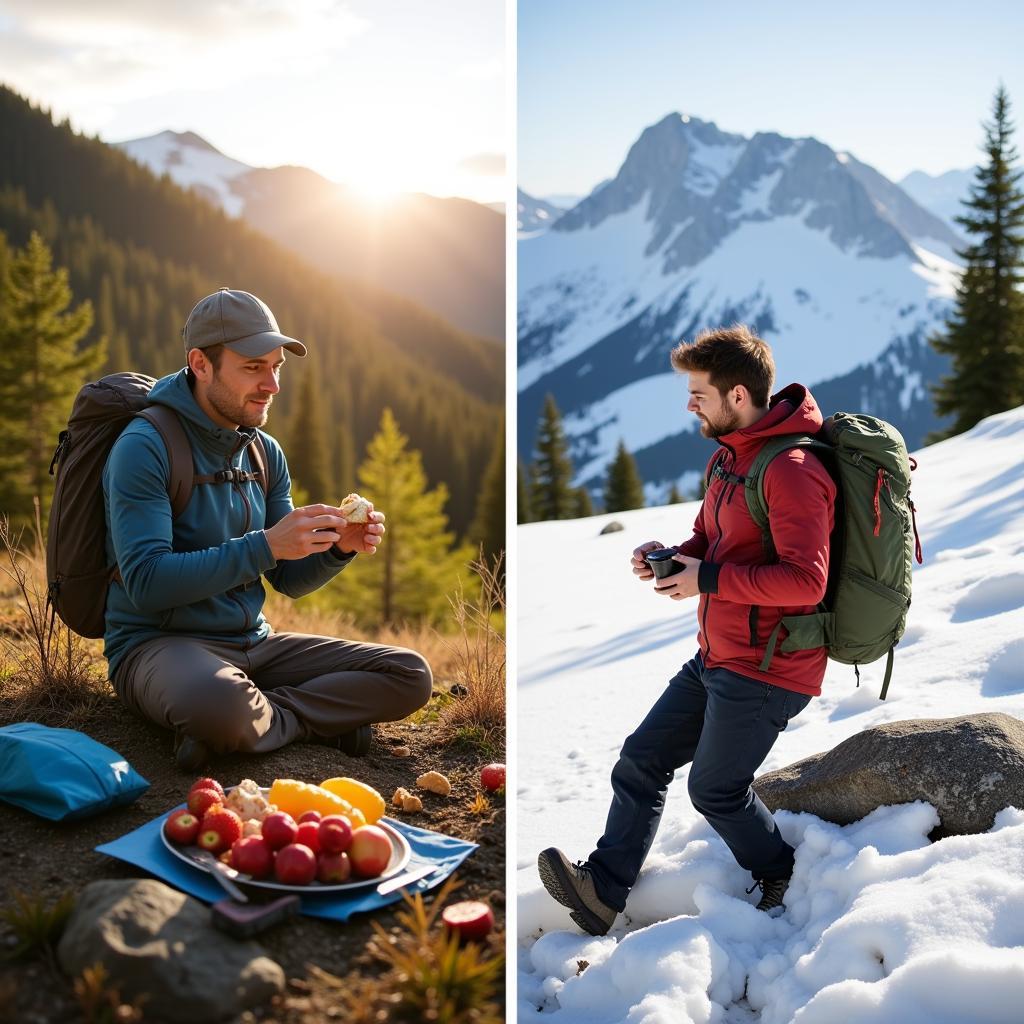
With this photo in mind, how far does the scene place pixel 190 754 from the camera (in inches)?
140

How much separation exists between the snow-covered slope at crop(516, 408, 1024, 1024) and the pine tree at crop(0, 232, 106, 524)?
22.4 m

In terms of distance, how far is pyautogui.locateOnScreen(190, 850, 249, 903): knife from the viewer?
2574 mm

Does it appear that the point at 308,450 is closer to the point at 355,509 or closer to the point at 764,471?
the point at 355,509

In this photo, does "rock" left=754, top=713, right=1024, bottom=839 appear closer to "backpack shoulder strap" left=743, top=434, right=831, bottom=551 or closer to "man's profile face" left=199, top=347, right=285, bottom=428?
"backpack shoulder strap" left=743, top=434, right=831, bottom=551

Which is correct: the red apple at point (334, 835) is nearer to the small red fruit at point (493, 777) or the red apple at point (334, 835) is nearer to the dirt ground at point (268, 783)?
the dirt ground at point (268, 783)

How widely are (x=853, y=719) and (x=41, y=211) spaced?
62.2m

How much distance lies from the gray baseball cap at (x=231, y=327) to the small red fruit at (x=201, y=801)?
159 centimetres

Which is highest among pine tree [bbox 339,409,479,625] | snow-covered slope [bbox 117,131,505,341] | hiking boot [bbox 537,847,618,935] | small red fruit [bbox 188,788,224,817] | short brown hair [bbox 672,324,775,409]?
snow-covered slope [bbox 117,131,505,341]

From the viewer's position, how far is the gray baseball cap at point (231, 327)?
12.6ft

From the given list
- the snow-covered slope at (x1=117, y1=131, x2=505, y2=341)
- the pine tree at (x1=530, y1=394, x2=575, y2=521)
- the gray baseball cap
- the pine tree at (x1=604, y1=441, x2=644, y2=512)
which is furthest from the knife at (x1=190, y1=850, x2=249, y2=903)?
the snow-covered slope at (x1=117, y1=131, x2=505, y2=341)

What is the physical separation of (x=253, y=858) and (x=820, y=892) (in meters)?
1.62

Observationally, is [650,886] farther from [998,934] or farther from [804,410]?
[804,410]

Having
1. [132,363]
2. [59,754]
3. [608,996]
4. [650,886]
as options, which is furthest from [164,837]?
[132,363]

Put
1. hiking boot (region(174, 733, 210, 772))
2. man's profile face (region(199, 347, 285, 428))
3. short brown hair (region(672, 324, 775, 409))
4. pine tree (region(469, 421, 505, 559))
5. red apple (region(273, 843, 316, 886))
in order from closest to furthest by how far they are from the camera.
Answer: red apple (region(273, 843, 316, 886)) < short brown hair (region(672, 324, 775, 409)) < hiking boot (region(174, 733, 210, 772)) < man's profile face (region(199, 347, 285, 428)) < pine tree (region(469, 421, 505, 559))
